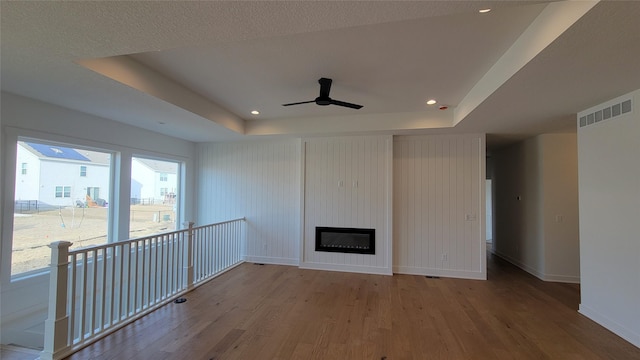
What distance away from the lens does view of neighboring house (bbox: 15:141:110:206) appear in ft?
11.0

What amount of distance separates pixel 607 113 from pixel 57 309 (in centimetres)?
588

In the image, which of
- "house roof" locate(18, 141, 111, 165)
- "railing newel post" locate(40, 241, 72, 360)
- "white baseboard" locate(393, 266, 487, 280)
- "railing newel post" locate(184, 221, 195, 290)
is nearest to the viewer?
"railing newel post" locate(40, 241, 72, 360)

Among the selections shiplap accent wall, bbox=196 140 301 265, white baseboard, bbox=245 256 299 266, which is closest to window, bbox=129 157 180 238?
shiplap accent wall, bbox=196 140 301 265

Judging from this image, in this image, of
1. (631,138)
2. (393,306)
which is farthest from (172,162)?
(631,138)

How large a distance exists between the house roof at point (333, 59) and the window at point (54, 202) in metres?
0.74

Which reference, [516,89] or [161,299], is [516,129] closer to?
[516,89]

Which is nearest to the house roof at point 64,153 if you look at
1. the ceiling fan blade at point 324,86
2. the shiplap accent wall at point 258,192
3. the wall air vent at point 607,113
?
the shiplap accent wall at point 258,192

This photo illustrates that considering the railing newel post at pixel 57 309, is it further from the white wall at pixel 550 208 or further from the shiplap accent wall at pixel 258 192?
the white wall at pixel 550 208

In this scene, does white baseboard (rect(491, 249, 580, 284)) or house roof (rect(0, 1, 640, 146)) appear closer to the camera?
house roof (rect(0, 1, 640, 146))

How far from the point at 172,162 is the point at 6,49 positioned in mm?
3714

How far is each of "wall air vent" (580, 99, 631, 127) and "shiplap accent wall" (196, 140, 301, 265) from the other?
4.27 meters

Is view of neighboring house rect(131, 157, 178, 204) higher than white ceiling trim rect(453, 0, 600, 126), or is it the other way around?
white ceiling trim rect(453, 0, 600, 126)

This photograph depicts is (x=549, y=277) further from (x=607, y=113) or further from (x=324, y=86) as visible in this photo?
(x=324, y=86)

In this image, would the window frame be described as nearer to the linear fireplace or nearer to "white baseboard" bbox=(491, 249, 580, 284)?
the linear fireplace
